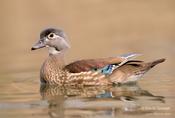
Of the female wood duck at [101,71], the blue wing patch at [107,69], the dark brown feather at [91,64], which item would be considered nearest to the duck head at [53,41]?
the female wood duck at [101,71]

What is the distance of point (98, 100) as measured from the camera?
13648mm

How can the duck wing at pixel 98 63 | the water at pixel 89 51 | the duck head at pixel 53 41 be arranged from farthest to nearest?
1. the duck head at pixel 53 41
2. the duck wing at pixel 98 63
3. the water at pixel 89 51

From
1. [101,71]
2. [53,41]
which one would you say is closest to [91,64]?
[101,71]

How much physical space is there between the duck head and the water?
2.08ft

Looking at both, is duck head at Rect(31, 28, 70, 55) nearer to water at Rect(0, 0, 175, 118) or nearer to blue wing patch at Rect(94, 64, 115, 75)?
water at Rect(0, 0, 175, 118)

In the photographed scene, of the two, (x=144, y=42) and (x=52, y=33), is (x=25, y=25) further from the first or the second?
(x=52, y=33)

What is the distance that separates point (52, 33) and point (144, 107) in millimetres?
3660

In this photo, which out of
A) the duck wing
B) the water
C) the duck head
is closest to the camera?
the water

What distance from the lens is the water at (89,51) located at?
13062 millimetres

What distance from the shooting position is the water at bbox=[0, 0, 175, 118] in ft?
42.9

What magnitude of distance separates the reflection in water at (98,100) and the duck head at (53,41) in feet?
2.83

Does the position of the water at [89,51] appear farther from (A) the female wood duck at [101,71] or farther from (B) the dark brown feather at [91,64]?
(B) the dark brown feather at [91,64]

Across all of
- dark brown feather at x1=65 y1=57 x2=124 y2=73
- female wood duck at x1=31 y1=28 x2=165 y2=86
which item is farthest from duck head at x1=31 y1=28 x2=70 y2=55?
dark brown feather at x1=65 y1=57 x2=124 y2=73

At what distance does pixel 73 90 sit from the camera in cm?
1503
